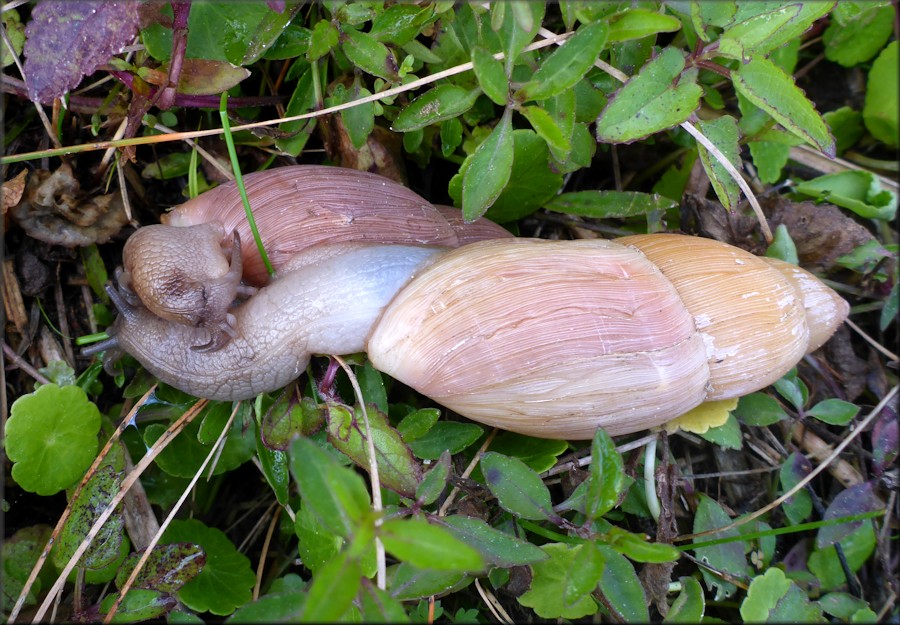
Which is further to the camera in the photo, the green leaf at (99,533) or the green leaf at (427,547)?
the green leaf at (99,533)

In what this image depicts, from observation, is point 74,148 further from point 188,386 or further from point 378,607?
point 378,607

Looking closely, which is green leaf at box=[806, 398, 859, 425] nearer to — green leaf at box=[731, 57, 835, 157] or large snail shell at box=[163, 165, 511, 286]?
green leaf at box=[731, 57, 835, 157]

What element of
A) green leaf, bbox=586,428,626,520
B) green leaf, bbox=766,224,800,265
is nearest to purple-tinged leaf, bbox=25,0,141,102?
green leaf, bbox=586,428,626,520

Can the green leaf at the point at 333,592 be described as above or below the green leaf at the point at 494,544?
above

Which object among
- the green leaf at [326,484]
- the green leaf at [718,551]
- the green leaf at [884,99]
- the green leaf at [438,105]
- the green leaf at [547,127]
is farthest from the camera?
the green leaf at [884,99]

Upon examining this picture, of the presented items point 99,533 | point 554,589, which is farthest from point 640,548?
point 99,533

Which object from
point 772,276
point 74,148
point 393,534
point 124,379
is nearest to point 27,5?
point 74,148

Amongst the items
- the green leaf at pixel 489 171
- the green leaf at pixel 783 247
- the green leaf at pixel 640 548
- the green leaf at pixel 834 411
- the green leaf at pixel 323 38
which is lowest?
the green leaf at pixel 834 411

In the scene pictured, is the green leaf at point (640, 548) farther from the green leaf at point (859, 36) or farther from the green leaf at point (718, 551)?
the green leaf at point (859, 36)

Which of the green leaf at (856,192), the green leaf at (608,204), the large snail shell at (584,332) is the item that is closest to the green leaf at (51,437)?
the large snail shell at (584,332)
